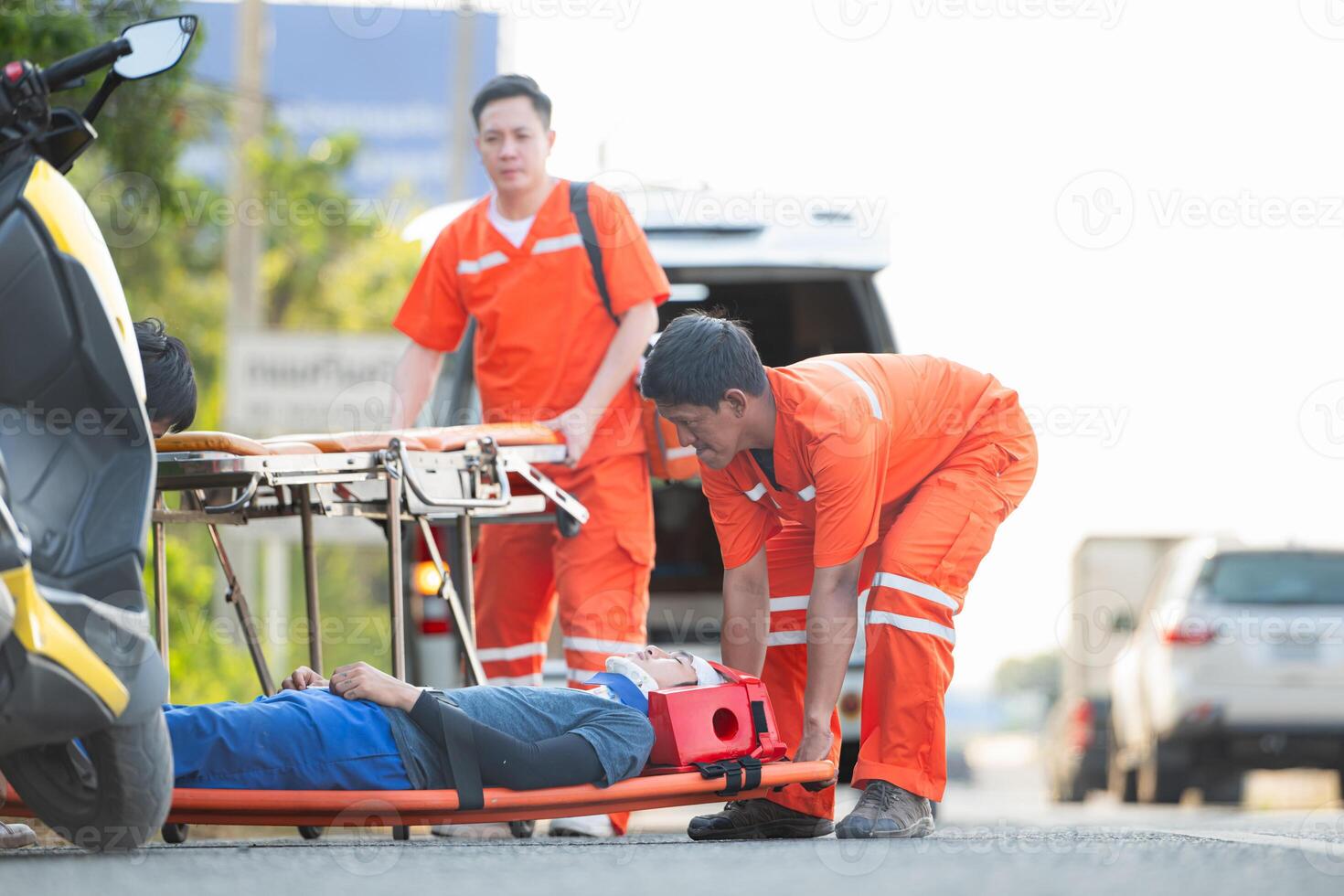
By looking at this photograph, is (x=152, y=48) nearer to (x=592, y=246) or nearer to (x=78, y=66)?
(x=78, y=66)

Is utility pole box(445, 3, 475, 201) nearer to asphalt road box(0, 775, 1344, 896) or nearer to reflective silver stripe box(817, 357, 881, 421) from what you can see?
reflective silver stripe box(817, 357, 881, 421)

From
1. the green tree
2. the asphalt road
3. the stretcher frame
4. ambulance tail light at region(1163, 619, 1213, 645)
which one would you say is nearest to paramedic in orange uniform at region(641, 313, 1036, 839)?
the stretcher frame

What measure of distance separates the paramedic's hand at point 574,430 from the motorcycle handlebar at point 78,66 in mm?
2082

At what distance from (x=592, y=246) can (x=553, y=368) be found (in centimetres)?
40

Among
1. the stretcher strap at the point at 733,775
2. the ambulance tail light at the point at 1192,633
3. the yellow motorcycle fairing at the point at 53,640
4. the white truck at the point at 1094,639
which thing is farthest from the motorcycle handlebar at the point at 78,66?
the white truck at the point at 1094,639

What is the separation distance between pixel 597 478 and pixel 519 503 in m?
0.51

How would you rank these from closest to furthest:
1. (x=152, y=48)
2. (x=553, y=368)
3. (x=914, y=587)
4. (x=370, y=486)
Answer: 1. (x=152, y=48)
2. (x=914, y=587)
3. (x=370, y=486)
4. (x=553, y=368)

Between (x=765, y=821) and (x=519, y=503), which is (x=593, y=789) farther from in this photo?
(x=519, y=503)

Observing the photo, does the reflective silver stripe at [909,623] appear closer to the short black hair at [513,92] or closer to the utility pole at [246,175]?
the short black hair at [513,92]

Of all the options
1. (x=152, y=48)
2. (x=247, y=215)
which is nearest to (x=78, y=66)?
(x=152, y=48)

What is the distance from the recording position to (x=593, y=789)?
4234 millimetres

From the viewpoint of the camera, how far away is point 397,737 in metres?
4.15

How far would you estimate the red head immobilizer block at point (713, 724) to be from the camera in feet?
14.7

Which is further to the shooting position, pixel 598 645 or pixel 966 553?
pixel 598 645
